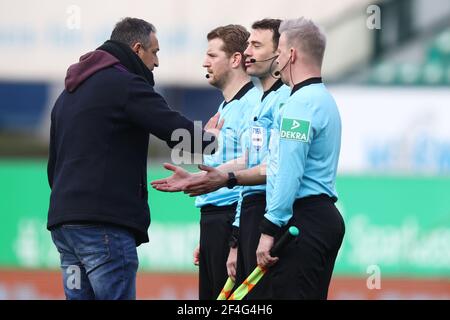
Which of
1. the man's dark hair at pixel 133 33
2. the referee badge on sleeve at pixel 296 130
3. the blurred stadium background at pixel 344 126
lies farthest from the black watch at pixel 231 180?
the blurred stadium background at pixel 344 126

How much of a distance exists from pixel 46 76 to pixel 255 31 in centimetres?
662

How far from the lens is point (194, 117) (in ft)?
42.0

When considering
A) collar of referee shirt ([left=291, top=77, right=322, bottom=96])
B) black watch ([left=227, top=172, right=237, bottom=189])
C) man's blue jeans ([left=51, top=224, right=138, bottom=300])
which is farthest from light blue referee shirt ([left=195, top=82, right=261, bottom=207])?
man's blue jeans ([left=51, top=224, right=138, bottom=300])

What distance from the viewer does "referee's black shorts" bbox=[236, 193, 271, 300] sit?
6.52 m

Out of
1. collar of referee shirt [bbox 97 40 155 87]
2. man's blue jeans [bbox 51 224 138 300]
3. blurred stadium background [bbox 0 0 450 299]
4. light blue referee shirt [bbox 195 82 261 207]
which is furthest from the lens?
blurred stadium background [bbox 0 0 450 299]

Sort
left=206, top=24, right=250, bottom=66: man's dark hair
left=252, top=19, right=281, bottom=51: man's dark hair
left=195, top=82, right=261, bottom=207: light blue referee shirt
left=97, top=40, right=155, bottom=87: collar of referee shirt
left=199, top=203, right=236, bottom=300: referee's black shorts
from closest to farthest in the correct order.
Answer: left=97, top=40, right=155, bottom=87: collar of referee shirt < left=252, top=19, right=281, bottom=51: man's dark hair < left=195, top=82, right=261, bottom=207: light blue referee shirt < left=199, top=203, right=236, bottom=300: referee's black shorts < left=206, top=24, right=250, bottom=66: man's dark hair

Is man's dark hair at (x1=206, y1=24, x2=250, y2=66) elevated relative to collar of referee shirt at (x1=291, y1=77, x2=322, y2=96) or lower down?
elevated

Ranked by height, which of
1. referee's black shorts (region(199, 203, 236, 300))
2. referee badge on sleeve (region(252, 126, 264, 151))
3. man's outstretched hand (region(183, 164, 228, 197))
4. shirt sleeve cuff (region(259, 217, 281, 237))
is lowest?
referee's black shorts (region(199, 203, 236, 300))

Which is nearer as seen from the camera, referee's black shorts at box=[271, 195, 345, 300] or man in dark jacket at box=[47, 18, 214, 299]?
man in dark jacket at box=[47, 18, 214, 299]

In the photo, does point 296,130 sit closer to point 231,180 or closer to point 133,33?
point 231,180

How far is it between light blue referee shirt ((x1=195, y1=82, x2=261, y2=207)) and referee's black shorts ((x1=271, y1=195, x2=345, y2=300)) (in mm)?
1093

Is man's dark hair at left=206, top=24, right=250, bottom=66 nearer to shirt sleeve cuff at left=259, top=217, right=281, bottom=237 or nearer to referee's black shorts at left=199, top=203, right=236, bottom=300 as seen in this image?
referee's black shorts at left=199, top=203, right=236, bottom=300

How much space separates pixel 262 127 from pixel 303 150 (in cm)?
74
